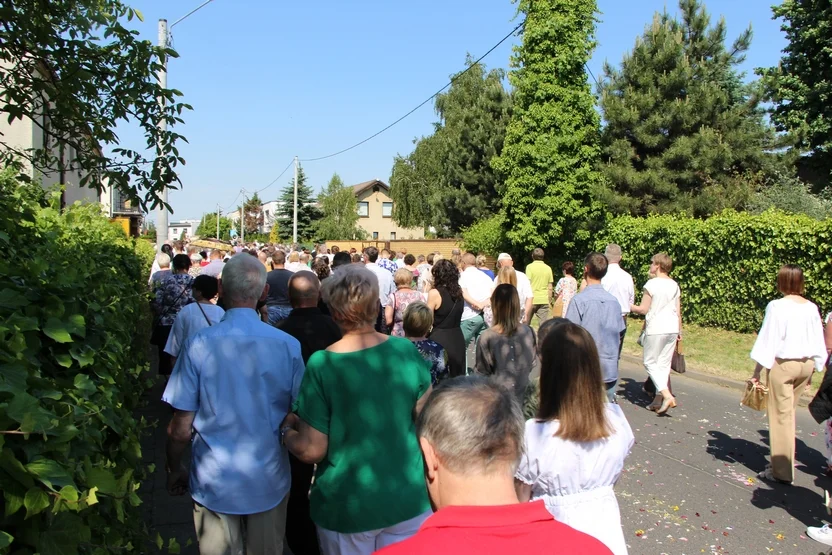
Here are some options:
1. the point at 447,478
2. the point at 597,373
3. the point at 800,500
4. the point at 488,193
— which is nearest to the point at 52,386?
the point at 447,478

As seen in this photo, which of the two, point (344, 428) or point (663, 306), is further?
point (663, 306)

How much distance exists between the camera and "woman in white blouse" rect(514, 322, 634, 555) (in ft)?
9.40

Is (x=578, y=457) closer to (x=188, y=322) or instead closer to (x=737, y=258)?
(x=188, y=322)

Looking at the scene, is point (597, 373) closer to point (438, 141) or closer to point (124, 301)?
point (124, 301)

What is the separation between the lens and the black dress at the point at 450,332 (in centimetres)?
677

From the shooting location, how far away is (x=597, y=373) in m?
3.08

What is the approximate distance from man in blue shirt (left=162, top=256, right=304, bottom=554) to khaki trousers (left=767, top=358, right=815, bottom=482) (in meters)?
4.65

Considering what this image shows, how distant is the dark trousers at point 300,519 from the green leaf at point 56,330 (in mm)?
2089

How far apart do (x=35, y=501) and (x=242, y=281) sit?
2141 millimetres

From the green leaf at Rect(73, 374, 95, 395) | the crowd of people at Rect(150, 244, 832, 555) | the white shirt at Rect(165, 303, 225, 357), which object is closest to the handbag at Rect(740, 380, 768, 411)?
the crowd of people at Rect(150, 244, 832, 555)

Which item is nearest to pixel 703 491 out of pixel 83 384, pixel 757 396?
pixel 757 396

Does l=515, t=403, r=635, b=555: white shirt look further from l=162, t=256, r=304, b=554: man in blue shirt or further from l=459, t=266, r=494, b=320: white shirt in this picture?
l=459, t=266, r=494, b=320: white shirt

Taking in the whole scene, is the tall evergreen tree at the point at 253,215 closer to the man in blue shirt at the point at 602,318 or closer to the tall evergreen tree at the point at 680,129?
the tall evergreen tree at the point at 680,129

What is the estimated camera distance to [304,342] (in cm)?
475
